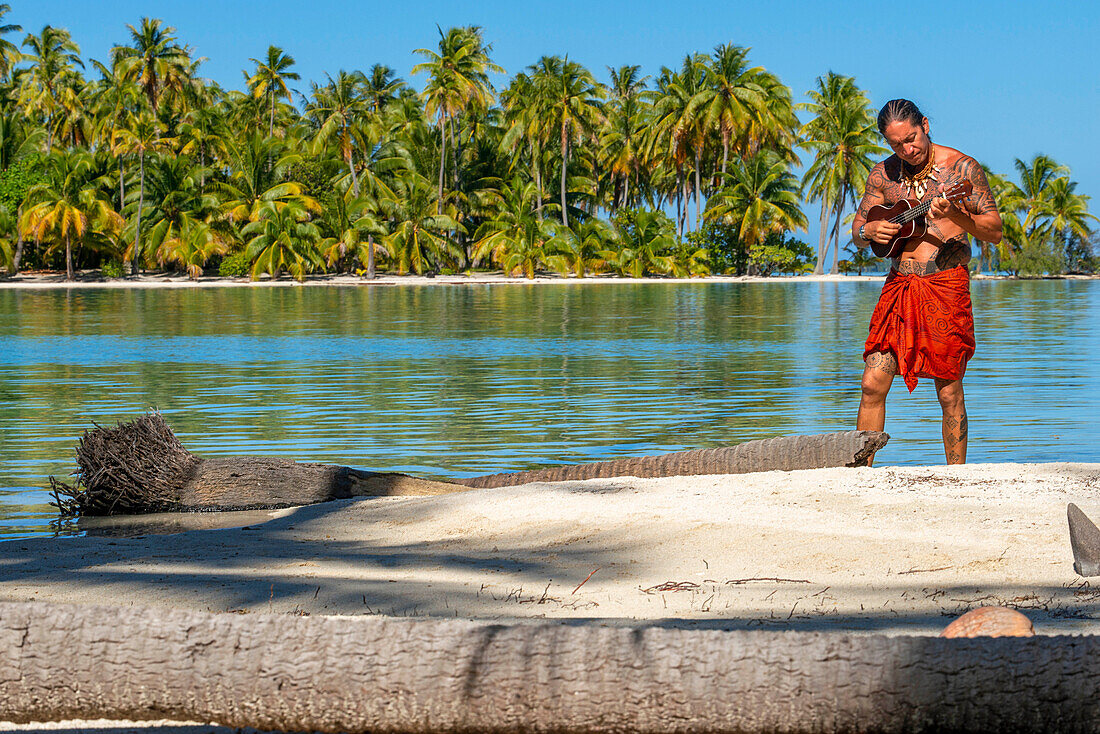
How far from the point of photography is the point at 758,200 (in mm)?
Result: 56188

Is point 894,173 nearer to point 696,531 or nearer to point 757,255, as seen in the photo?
point 696,531

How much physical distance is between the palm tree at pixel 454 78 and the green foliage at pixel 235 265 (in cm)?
1010

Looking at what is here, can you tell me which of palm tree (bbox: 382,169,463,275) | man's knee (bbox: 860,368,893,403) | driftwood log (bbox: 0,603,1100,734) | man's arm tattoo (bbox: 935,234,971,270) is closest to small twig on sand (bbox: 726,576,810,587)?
driftwood log (bbox: 0,603,1100,734)

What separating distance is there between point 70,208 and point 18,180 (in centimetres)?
548

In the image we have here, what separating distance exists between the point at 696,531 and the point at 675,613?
1256 millimetres

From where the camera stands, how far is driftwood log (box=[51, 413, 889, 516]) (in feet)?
22.7

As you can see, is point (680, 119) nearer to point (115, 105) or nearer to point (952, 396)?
point (115, 105)

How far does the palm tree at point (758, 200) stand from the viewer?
185 feet

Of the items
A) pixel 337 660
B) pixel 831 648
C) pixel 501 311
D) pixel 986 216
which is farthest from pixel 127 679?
pixel 501 311

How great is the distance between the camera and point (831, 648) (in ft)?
7.53

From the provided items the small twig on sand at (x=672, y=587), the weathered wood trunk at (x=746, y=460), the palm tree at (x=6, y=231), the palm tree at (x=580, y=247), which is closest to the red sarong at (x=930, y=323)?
the weathered wood trunk at (x=746, y=460)

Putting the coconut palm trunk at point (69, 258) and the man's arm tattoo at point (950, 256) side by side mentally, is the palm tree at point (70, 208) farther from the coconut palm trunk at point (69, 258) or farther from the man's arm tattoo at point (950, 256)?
the man's arm tattoo at point (950, 256)

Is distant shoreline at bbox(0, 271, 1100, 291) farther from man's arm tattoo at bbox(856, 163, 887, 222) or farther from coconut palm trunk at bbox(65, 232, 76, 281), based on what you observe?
man's arm tattoo at bbox(856, 163, 887, 222)

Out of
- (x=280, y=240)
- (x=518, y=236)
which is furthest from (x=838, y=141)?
(x=280, y=240)
